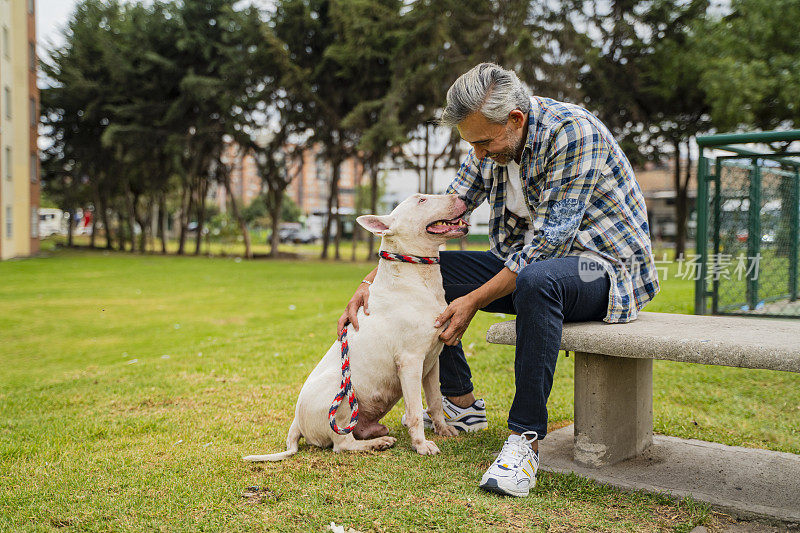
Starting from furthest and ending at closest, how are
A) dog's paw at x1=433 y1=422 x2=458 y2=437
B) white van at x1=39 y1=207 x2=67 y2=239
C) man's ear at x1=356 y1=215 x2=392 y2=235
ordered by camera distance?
white van at x1=39 y1=207 x2=67 y2=239, dog's paw at x1=433 y1=422 x2=458 y2=437, man's ear at x1=356 y1=215 x2=392 y2=235

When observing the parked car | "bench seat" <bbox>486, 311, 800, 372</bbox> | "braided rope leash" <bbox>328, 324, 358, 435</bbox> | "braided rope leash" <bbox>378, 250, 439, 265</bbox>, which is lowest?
the parked car

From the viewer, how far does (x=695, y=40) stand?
20484 mm

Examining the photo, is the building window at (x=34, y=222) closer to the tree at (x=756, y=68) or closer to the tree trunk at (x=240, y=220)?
the tree trunk at (x=240, y=220)

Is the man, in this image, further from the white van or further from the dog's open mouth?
the white van

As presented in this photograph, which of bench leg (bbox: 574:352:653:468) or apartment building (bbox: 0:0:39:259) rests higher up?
apartment building (bbox: 0:0:39:259)

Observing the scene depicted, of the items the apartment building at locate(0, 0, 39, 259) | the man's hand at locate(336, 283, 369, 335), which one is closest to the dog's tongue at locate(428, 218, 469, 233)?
the man's hand at locate(336, 283, 369, 335)

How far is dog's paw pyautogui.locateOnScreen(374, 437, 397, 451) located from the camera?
12.0 feet

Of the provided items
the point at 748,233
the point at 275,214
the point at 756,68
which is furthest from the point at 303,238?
the point at 748,233

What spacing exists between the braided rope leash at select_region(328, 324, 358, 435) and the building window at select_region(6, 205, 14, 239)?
29650mm

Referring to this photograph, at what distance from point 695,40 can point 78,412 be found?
2109cm

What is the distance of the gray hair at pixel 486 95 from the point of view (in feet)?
10.6

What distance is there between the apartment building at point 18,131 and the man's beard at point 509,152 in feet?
96.0

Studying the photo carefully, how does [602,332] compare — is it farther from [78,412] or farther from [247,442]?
[78,412]

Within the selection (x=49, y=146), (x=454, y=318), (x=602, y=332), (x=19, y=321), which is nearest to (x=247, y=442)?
(x=454, y=318)
